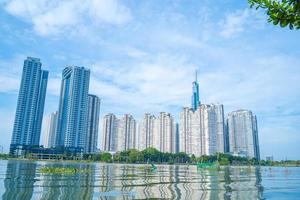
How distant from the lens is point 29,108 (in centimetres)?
17262

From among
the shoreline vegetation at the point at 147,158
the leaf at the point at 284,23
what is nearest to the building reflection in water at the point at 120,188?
the leaf at the point at 284,23

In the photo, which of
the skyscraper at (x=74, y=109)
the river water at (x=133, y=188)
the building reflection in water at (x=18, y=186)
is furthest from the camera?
the skyscraper at (x=74, y=109)

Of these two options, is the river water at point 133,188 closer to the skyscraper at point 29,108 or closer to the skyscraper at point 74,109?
the skyscraper at point 29,108

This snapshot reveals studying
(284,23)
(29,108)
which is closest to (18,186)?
(284,23)

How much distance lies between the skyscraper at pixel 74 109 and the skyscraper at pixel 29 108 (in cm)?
1457

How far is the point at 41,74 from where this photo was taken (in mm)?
183875

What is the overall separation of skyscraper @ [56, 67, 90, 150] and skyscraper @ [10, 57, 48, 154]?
14.6 meters

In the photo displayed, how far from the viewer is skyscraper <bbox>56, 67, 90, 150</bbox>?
598 ft

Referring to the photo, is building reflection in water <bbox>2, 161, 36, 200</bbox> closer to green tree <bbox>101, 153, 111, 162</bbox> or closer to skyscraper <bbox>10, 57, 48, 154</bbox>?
green tree <bbox>101, 153, 111, 162</bbox>

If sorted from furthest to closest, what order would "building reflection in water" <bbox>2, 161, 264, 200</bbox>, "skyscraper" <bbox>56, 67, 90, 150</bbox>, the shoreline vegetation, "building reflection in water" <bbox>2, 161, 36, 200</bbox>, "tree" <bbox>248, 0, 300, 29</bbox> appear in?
"skyscraper" <bbox>56, 67, 90, 150</bbox> < the shoreline vegetation < "building reflection in water" <bbox>2, 161, 264, 200</bbox> < "building reflection in water" <bbox>2, 161, 36, 200</bbox> < "tree" <bbox>248, 0, 300, 29</bbox>

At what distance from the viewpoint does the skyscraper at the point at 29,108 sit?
171 metres

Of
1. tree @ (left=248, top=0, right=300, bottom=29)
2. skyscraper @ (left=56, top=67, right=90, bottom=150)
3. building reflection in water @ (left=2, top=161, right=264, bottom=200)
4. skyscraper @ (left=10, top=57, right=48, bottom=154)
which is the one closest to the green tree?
skyscraper @ (left=56, top=67, right=90, bottom=150)

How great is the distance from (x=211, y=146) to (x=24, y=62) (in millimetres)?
136594

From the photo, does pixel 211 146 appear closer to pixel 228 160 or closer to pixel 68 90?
pixel 228 160
